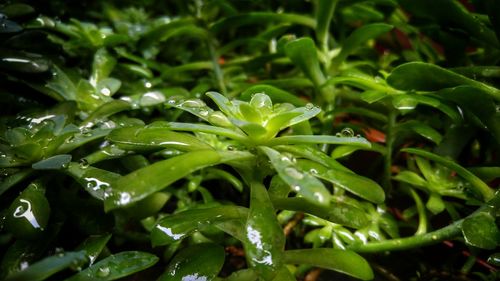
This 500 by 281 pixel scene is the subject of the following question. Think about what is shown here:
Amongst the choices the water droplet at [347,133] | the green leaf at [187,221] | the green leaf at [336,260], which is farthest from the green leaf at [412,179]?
the green leaf at [187,221]

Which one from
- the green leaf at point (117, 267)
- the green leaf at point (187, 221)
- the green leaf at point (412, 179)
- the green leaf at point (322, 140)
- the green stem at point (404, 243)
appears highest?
the green leaf at point (322, 140)

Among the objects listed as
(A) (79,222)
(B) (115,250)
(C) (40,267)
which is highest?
(C) (40,267)

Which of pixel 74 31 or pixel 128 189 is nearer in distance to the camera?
pixel 128 189

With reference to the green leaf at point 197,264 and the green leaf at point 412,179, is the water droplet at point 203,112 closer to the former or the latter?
the green leaf at point 197,264

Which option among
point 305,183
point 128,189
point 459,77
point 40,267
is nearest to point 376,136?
point 459,77

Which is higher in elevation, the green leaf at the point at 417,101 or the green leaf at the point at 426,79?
the green leaf at the point at 426,79

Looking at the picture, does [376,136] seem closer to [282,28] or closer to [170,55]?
[282,28]

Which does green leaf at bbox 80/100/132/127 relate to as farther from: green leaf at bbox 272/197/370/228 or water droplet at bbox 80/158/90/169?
green leaf at bbox 272/197/370/228

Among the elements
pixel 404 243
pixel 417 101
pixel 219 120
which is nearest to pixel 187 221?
pixel 219 120
